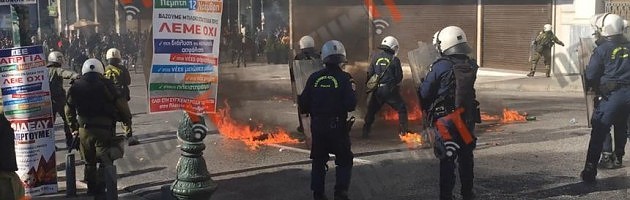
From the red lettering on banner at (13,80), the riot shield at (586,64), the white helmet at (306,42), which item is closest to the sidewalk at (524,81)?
the white helmet at (306,42)

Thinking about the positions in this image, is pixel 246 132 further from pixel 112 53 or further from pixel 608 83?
pixel 608 83

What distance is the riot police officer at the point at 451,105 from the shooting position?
565 centimetres

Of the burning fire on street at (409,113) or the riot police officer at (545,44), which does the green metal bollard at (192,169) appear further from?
the riot police officer at (545,44)

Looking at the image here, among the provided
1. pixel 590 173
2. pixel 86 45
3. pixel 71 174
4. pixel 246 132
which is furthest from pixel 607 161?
pixel 86 45

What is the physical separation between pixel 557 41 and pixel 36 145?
14.0 metres

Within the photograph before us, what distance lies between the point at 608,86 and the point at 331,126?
98.1 inches

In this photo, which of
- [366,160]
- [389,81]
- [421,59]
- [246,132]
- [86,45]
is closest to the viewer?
[366,160]

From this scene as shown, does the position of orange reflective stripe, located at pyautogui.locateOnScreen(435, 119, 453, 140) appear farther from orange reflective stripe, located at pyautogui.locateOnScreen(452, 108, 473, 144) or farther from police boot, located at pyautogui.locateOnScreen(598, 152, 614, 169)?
police boot, located at pyautogui.locateOnScreen(598, 152, 614, 169)

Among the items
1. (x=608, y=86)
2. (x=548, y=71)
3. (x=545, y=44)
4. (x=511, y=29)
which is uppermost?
(x=511, y=29)

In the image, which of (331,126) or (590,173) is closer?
(331,126)

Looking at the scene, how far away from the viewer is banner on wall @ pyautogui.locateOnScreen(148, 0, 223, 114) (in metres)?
4.90

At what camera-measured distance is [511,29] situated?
1931cm

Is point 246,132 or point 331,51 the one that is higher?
point 331,51

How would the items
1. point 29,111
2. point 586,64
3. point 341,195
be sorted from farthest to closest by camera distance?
point 586,64 < point 29,111 < point 341,195
